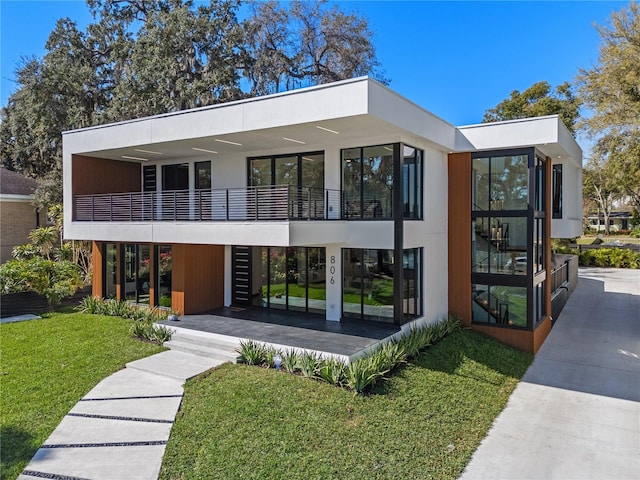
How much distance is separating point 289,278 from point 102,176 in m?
8.24

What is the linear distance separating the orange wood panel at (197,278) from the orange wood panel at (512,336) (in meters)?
8.83

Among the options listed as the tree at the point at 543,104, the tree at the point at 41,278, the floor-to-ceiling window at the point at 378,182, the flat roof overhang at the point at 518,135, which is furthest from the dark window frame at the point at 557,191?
the tree at the point at 41,278

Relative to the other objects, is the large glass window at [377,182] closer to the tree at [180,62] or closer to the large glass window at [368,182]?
the large glass window at [368,182]

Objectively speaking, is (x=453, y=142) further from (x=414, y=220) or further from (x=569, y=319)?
(x=569, y=319)

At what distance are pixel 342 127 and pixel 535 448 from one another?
787cm

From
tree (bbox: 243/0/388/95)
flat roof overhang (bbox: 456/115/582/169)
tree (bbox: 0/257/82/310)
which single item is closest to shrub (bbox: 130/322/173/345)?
tree (bbox: 0/257/82/310)

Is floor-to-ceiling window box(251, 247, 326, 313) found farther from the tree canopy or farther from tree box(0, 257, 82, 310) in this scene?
the tree canopy

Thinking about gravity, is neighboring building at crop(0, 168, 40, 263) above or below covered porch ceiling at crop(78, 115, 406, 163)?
below

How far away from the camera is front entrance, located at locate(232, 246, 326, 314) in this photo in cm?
1302

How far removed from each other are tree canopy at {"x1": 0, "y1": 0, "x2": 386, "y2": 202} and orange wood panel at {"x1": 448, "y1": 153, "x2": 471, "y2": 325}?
1427 cm

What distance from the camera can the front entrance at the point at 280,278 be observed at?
13.0 m

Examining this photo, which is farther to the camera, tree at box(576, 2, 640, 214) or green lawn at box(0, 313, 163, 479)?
tree at box(576, 2, 640, 214)

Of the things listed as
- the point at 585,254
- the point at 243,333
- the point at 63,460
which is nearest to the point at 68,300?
the point at 243,333

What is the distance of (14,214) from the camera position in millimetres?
21062
